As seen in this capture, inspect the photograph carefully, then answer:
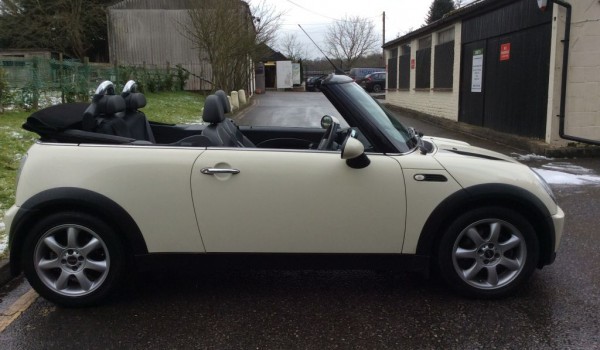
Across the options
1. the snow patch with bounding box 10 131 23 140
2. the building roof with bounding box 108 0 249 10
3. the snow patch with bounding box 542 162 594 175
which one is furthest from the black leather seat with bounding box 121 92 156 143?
the building roof with bounding box 108 0 249 10

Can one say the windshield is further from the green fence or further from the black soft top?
the green fence

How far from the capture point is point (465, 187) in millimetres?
3449

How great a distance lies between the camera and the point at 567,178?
7930 millimetres

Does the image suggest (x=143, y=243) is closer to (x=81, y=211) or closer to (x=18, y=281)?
(x=81, y=211)

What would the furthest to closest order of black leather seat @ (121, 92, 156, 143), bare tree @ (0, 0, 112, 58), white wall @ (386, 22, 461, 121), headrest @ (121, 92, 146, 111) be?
bare tree @ (0, 0, 112, 58)
white wall @ (386, 22, 461, 121)
headrest @ (121, 92, 146, 111)
black leather seat @ (121, 92, 156, 143)

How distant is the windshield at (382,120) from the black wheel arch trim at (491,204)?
0.49 meters

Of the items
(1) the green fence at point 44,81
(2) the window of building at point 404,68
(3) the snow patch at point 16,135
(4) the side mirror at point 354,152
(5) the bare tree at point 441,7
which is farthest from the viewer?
(5) the bare tree at point 441,7

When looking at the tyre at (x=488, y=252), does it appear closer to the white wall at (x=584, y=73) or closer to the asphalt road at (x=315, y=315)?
the asphalt road at (x=315, y=315)

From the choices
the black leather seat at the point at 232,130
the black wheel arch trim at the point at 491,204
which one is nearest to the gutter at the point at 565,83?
the black wheel arch trim at the point at 491,204

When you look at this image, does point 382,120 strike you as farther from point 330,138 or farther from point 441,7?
point 441,7

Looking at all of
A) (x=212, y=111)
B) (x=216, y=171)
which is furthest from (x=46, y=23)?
(x=216, y=171)

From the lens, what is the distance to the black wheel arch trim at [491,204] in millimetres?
3439

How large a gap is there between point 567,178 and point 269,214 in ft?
20.3

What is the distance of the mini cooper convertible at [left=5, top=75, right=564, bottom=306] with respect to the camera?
342 centimetres
